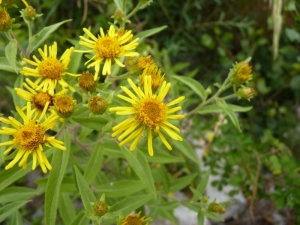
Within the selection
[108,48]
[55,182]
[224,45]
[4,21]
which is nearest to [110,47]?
[108,48]

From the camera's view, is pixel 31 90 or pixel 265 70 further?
pixel 265 70

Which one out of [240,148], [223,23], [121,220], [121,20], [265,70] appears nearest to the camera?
[121,220]

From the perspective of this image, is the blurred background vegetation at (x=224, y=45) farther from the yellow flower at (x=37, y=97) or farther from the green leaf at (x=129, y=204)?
the yellow flower at (x=37, y=97)

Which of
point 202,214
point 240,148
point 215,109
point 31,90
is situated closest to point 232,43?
point 240,148

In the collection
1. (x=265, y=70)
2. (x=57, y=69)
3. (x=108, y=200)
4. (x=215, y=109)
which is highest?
(x=265, y=70)

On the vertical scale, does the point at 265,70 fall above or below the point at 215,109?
above

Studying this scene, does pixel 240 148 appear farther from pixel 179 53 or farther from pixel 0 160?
pixel 0 160

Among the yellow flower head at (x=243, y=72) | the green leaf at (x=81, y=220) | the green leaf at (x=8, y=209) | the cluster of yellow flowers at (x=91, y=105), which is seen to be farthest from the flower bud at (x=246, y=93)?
the green leaf at (x=8, y=209)
